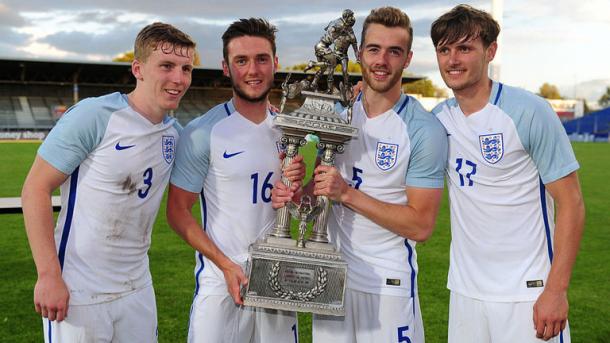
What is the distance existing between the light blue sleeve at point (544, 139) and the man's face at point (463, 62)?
23 centimetres

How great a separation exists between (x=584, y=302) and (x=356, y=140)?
3.92 meters

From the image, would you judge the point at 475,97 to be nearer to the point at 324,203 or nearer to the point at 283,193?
the point at 324,203

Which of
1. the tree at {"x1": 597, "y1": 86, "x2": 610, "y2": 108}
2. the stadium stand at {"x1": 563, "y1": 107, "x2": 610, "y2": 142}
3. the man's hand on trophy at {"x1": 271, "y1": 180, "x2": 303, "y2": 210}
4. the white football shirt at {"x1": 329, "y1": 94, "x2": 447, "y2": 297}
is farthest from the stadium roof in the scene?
the tree at {"x1": 597, "y1": 86, "x2": 610, "y2": 108}

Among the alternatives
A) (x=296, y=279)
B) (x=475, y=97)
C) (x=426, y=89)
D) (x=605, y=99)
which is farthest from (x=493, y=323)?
(x=605, y=99)

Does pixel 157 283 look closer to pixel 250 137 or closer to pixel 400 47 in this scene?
pixel 250 137

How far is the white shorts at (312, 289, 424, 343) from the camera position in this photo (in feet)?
9.05

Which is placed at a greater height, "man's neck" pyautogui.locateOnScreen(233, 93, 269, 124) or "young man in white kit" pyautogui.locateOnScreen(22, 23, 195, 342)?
"man's neck" pyautogui.locateOnScreen(233, 93, 269, 124)

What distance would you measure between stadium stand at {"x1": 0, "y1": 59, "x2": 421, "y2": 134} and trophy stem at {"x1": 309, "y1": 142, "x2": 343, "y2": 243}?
34.7 meters

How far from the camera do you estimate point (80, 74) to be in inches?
1606

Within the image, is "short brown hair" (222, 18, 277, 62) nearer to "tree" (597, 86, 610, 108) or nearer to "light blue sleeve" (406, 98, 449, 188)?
"light blue sleeve" (406, 98, 449, 188)

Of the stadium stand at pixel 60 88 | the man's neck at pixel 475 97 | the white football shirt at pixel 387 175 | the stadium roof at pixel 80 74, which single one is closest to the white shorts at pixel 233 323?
the white football shirt at pixel 387 175

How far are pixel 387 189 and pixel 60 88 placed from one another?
45.3m

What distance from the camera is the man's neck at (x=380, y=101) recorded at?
9.27ft

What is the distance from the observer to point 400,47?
2719mm
